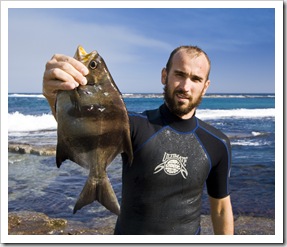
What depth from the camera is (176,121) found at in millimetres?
3141

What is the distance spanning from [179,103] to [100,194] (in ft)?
3.59

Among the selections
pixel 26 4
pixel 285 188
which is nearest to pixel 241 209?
pixel 285 188

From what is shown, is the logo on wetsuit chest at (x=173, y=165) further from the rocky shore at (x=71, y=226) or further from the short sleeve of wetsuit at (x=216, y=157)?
the rocky shore at (x=71, y=226)

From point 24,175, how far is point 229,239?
24.1ft

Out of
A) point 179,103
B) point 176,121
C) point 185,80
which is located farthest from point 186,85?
point 176,121

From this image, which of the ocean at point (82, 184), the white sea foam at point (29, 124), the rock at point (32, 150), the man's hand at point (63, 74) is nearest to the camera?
Result: the man's hand at point (63, 74)

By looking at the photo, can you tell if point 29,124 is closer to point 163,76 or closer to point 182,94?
point 163,76

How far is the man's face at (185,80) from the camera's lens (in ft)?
9.45

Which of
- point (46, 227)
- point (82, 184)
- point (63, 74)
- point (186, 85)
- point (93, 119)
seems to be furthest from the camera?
point (82, 184)

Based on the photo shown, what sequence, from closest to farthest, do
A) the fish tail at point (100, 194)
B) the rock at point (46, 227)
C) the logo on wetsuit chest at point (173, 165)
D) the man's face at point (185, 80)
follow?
the fish tail at point (100, 194)
the man's face at point (185, 80)
the logo on wetsuit chest at point (173, 165)
the rock at point (46, 227)

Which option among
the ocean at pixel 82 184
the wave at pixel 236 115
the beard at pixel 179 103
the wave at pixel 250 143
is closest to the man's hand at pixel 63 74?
the beard at pixel 179 103

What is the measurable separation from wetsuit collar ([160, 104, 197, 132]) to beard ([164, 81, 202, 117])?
0.15ft

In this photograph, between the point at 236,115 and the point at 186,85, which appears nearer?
the point at 186,85

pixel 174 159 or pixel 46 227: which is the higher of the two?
pixel 174 159
